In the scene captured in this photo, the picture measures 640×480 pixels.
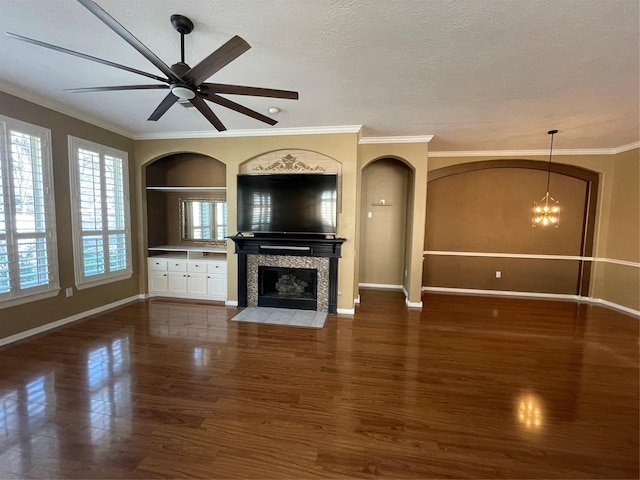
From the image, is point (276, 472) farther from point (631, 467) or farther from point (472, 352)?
point (472, 352)

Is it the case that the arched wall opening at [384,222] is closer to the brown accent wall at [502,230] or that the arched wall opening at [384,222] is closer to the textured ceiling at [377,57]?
the brown accent wall at [502,230]

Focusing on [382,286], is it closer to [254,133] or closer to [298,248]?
[298,248]

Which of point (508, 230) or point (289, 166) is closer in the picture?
point (289, 166)

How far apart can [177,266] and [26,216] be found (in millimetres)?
1900

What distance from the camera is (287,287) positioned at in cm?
429

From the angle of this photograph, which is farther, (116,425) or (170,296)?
(170,296)

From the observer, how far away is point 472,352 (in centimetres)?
284

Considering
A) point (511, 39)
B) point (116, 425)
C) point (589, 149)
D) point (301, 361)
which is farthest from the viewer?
point (589, 149)

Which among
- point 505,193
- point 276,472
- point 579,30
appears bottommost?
point 276,472

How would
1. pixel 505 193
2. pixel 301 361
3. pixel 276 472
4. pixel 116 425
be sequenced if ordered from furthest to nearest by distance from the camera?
pixel 505 193 < pixel 301 361 < pixel 116 425 < pixel 276 472

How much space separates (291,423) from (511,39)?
315 centimetres

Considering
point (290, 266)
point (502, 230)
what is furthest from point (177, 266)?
point (502, 230)

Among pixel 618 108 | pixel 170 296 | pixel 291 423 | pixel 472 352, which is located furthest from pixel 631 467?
pixel 170 296

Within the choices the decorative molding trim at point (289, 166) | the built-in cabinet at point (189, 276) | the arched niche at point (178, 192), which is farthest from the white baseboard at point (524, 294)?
the arched niche at point (178, 192)
